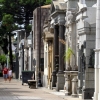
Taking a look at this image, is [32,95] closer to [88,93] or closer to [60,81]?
[60,81]

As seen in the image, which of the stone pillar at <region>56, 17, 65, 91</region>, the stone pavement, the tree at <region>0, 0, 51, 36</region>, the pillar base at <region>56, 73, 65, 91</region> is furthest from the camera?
the tree at <region>0, 0, 51, 36</region>

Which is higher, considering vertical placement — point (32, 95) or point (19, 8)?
point (19, 8)

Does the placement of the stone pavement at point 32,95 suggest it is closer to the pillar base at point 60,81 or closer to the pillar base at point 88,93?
the pillar base at point 60,81

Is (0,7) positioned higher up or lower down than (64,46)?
higher up

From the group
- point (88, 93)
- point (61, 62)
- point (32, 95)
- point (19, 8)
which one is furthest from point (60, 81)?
point (19, 8)

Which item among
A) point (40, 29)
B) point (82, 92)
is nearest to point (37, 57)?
point (40, 29)

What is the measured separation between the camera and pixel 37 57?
4584cm

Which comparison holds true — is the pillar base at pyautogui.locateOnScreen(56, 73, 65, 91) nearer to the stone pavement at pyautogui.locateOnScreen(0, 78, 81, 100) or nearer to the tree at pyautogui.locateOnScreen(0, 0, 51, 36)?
the stone pavement at pyautogui.locateOnScreen(0, 78, 81, 100)

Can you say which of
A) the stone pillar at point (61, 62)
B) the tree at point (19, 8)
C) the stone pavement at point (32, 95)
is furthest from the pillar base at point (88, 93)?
the tree at point (19, 8)

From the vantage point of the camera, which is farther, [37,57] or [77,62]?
[37,57]

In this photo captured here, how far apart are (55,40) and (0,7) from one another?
36491 mm

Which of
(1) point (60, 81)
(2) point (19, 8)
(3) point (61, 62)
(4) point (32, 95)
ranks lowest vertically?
(4) point (32, 95)

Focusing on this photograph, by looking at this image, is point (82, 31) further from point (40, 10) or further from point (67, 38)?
point (40, 10)

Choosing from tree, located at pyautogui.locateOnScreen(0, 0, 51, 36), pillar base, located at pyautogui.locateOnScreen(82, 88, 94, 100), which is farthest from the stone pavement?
tree, located at pyautogui.locateOnScreen(0, 0, 51, 36)
